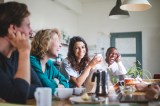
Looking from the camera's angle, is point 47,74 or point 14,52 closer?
point 14,52

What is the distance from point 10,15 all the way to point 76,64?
1.46 metres

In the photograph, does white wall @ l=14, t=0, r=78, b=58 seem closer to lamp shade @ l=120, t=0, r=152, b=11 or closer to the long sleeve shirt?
lamp shade @ l=120, t=0, r=152, b=11

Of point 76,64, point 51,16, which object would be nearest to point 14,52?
point 76,64

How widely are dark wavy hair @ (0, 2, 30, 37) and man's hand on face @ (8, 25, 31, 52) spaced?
4 cm

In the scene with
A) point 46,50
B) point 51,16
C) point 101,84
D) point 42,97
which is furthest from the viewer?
point 51,16

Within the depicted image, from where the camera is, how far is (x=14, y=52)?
1.53 metres

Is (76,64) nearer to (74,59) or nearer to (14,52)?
(74,59)

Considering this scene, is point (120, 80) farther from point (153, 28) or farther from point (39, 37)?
point (153, 28)

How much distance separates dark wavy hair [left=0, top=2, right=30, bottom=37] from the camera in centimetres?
140

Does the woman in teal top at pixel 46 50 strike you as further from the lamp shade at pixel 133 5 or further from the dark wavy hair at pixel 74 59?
the lamp shade at pixel 133 5

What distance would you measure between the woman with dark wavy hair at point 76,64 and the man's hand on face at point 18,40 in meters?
1.22

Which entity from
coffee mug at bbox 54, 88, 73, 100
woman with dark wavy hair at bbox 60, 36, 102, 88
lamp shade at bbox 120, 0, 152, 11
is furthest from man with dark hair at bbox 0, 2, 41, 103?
lamp shade at bbox 120, 0, 152, 11

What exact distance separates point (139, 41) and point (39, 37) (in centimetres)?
411

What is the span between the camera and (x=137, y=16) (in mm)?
5840
